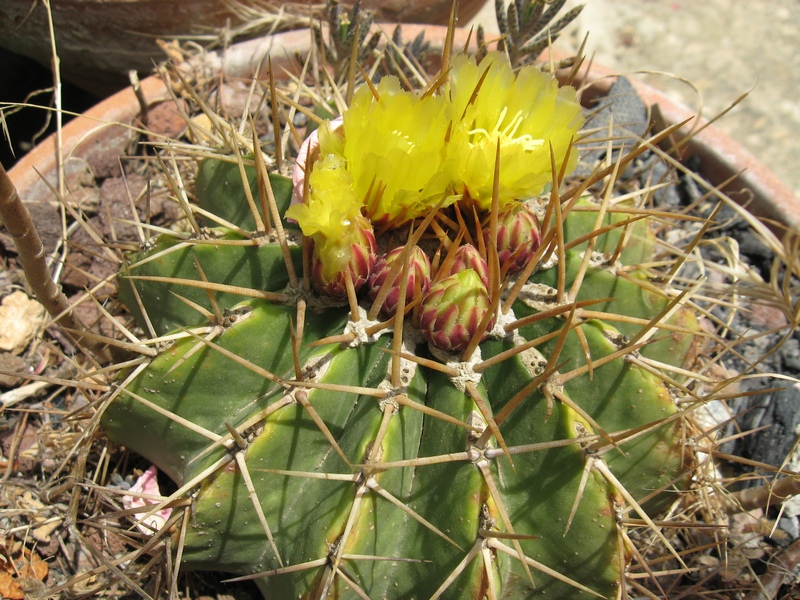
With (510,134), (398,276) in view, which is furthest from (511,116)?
(398,276)

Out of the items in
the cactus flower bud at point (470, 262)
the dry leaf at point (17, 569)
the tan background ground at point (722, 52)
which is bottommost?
the dry leaf at point (17, 569)

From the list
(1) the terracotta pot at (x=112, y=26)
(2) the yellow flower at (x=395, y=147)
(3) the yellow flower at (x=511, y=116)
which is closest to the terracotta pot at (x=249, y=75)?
(1) the terracotta pot at (x=112, y=26)

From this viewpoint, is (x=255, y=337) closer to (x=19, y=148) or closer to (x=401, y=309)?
(x=401, y=309)

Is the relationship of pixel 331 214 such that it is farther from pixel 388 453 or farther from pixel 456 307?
pixel 388 453

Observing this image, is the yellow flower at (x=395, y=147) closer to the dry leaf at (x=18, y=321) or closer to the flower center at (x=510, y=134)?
the flower center at (x=510, y=134)

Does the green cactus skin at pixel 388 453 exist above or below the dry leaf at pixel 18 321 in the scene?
above
